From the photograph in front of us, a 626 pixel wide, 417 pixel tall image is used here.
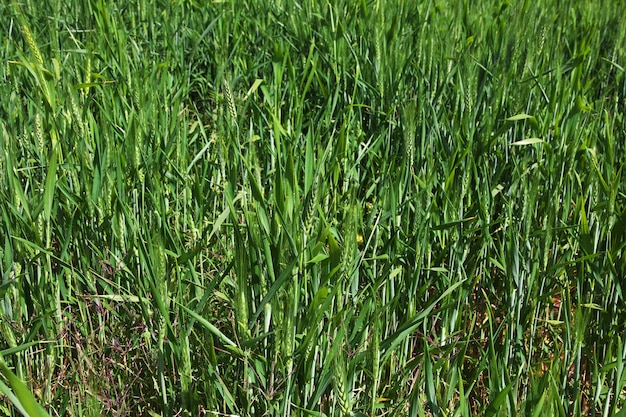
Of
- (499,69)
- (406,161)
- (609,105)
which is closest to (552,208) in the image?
(406,161)

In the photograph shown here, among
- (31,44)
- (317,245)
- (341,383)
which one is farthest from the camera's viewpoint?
(31,44)

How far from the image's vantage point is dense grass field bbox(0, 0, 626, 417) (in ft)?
3.98

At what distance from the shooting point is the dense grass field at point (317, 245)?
1.21m

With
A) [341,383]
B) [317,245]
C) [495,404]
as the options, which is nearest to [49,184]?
[317,245]

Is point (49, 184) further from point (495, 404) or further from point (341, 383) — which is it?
point (495, 404)

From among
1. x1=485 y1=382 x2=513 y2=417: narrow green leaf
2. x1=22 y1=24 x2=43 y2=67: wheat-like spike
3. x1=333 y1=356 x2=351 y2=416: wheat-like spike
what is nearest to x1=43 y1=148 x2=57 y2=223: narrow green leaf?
x1=22 y1=24 x2=43 y2=67: wheat-like spike

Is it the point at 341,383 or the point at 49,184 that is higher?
the point at 49,184

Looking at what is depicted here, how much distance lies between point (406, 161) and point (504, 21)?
1.07 m

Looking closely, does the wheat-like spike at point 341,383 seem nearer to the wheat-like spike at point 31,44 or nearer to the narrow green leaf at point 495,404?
the narrow green leaf at point 495,404

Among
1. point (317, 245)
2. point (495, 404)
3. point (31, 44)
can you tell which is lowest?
point (495, 404)

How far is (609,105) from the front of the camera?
7.77 feet

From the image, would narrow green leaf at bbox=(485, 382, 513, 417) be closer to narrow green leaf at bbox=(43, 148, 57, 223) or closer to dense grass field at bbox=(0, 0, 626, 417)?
dense grass field at bbox=(0, 0, 626, 417)

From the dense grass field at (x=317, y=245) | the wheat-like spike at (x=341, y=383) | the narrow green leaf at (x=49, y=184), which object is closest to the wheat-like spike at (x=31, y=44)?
the dense grass field at (x=317, y=245)

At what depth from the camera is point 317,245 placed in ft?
3.93
